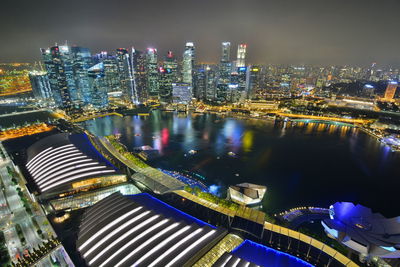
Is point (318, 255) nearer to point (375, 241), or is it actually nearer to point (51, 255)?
point (375, 241)

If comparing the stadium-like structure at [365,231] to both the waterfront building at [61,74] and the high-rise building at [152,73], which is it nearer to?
the waterfront building at [61,74]

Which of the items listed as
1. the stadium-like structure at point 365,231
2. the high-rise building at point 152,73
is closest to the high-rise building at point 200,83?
the high-rise building at point 152,73

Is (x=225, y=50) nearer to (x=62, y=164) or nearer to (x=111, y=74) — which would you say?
(x=111, y=74)

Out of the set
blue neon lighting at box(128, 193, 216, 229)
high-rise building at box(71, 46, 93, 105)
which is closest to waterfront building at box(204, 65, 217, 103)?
high-rise building at box(71, 46, 93, 105)

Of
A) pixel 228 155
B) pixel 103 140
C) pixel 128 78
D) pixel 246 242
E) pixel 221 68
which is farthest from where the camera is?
pixel 221 68

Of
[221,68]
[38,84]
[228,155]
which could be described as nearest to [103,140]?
[228,155]

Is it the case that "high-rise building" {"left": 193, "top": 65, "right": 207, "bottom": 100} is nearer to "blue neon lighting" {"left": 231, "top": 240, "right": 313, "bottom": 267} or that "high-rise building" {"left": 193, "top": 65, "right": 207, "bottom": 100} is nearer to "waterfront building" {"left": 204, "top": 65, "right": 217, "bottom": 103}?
"waterfront building" {"left": 204, "top": 65, "right": 217, "bottom": 103}
